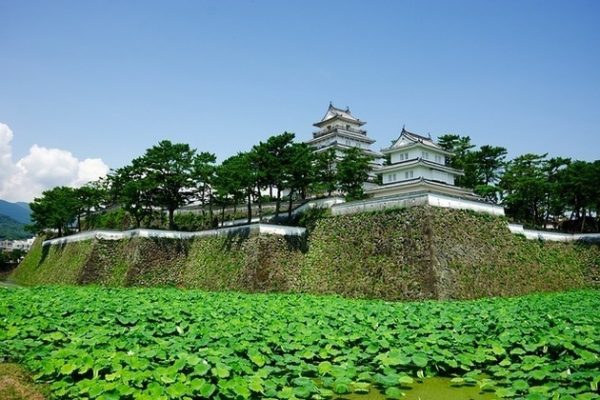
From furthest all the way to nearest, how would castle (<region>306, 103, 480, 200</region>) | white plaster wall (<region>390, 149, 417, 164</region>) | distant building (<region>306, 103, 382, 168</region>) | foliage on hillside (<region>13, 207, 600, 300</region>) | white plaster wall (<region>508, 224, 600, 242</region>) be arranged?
distant building (<region>306, 103, 382, 168</region>) < white plaster wall (<region>390, 149, 417, 164</region>) < castle (<region>306, 103, 480, 200</region>) < white plaster wall (<region>508, 224, 600, 242</region>) < foliage on hillside (<region>13, 207, 600, 300</region>)

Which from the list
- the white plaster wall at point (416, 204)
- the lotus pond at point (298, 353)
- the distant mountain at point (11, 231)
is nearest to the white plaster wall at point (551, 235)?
the white plaster wall at point (416, 204)

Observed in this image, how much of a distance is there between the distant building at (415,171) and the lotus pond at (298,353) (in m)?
16.8

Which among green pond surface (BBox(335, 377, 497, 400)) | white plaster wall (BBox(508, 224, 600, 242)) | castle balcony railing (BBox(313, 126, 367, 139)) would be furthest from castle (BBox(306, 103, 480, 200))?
green pond surface (BBox(335, 377, 497, 400))

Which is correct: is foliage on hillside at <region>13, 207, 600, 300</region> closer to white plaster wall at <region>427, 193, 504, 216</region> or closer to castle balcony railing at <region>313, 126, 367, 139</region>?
white plaster wall at <region>427, 193, 504, 216</region>

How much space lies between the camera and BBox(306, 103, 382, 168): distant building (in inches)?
1478

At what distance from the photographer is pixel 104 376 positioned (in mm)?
6035

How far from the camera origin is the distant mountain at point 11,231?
421ft

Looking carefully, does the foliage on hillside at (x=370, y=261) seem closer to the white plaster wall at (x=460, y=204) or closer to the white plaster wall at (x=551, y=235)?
the white plaster wall at (x=460, y=204)

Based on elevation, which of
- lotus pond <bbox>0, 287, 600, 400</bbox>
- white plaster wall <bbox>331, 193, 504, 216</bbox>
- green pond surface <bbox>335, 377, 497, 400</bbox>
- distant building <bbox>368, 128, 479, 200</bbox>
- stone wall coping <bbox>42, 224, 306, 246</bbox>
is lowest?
green pond surface <bbox>335, 377, 497, 400</bbox>

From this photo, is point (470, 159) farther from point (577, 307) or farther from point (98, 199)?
point (98, 199)

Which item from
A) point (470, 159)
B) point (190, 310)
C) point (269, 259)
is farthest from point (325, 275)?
point (470, 159)

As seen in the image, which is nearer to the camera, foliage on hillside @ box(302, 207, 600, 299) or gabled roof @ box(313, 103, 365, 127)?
foliage on hillside @ box(302, 207, 600, 299)

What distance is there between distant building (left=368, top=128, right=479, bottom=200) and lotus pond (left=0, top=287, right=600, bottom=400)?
16.8 metres

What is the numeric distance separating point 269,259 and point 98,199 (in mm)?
25290
